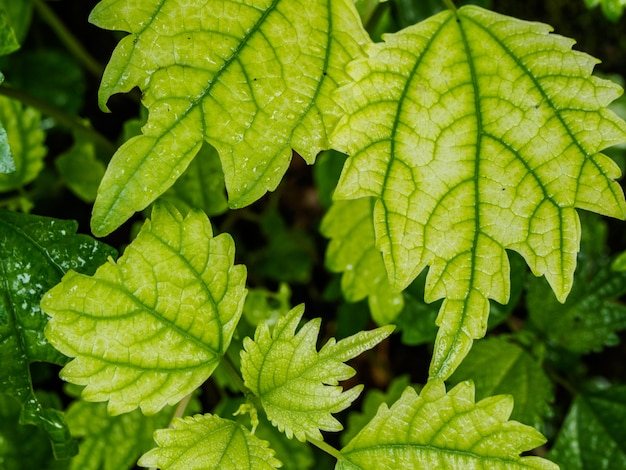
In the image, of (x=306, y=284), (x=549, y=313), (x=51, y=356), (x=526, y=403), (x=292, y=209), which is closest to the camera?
(x=51, y=356)

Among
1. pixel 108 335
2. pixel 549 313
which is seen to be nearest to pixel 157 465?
pixel 108 335

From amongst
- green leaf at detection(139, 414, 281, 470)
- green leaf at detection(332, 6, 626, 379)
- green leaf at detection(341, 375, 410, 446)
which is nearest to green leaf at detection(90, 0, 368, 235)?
green leaf at detection(332, 6, 626, 379)

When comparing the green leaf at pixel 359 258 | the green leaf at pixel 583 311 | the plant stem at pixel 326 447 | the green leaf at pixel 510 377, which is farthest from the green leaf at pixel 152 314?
the green leaf at pixel 583 311

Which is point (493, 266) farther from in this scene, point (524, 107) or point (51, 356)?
point (51, 356)

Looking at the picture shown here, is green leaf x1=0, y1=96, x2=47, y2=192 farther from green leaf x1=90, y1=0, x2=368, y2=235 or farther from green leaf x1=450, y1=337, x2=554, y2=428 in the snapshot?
green leaf x1=450, y1=337, x2=554, y2=428

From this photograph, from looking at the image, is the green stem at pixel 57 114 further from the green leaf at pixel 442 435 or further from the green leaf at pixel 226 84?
the green leaf at pixel 442 435

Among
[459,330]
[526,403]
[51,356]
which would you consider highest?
[459,330]
